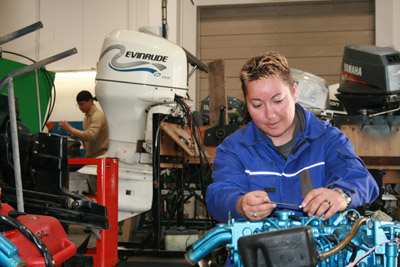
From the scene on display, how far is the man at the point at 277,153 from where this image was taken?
5.11ft

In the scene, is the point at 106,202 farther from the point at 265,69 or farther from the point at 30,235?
the point at 265,69

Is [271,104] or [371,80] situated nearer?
[271,104]

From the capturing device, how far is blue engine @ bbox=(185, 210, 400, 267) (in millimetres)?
861

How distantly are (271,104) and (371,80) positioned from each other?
176cm

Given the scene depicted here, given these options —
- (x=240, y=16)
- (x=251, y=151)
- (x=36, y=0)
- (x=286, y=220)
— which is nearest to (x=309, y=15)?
(x=240, y=16)

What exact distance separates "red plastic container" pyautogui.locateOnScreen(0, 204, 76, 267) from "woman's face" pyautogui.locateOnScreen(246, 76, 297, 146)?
2.90 ft

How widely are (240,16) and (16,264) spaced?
7328 mm

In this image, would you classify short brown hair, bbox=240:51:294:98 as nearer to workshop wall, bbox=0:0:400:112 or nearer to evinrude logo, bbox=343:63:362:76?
evinrude logo, bbox=343:63:362:76

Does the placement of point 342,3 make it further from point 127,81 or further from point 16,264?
point 16,264

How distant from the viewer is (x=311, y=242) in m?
0.87

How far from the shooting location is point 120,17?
22.6 feet

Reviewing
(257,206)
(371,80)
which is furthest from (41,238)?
(371,80)

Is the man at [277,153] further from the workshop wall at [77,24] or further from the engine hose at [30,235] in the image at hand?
the workshop wall at [77,24]

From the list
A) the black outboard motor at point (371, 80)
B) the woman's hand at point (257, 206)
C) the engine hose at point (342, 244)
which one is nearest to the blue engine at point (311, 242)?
the engine hose at point (342, 244)
